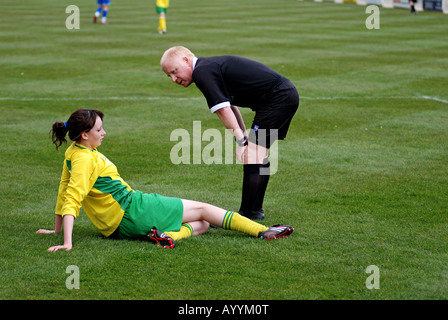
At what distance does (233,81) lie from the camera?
6145mm

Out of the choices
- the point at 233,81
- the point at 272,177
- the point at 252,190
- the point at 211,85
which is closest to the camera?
the point at 211,85

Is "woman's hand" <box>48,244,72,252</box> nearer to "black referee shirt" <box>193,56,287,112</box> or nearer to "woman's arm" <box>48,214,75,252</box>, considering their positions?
"woman's arm" <box>48,214,75,252</box>

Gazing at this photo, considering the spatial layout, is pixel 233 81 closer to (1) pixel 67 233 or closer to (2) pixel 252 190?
(2) pixel 252 190

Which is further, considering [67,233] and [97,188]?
[97,188]

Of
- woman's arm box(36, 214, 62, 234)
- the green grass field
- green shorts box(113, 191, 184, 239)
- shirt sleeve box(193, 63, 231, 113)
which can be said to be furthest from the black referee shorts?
woman's arm box(36, 214, 62, 234)

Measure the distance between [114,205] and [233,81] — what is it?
1.53 metres

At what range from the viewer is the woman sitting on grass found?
5.58 meters

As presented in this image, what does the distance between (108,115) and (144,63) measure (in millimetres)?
6121

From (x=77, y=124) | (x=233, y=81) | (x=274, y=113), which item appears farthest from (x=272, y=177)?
(x=77, y=124)

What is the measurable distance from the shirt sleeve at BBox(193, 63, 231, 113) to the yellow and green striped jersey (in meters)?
1.02

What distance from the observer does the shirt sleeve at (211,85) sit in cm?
589

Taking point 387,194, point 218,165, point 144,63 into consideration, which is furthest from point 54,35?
point 387,194

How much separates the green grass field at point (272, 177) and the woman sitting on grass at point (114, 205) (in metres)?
→ 0.13
